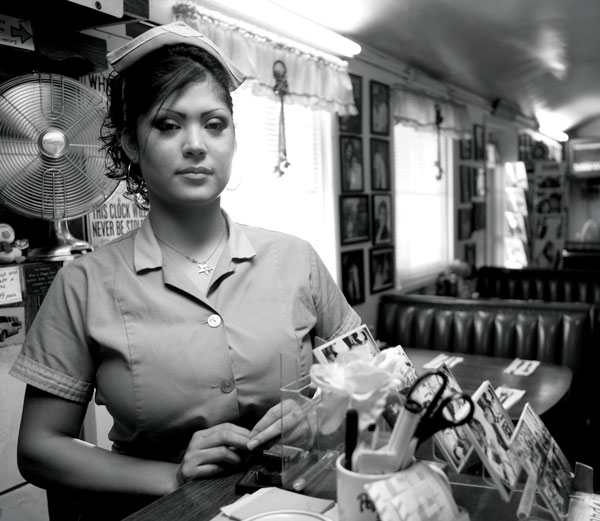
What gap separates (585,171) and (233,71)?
9.89 m

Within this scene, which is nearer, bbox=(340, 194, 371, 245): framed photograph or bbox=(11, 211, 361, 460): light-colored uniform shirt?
bbox=(11, 211, 361, 460): light-colored uniform shirt

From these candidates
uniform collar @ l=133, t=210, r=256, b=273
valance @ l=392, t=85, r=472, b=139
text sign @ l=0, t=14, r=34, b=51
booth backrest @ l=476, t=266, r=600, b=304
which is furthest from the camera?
booth backrest @ l=476, t=266, r=600, b=304

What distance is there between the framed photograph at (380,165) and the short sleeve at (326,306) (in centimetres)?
330

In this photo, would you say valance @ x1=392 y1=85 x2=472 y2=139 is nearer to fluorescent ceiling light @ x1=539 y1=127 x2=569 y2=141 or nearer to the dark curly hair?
the dark curly hair

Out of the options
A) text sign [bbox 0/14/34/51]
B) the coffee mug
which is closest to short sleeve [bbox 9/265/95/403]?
the coffee mug

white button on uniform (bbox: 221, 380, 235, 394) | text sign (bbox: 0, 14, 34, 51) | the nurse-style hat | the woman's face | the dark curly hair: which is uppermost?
text sign (bbox: 0, 14, 34, 51)

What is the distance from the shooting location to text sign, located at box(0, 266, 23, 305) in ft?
6.29

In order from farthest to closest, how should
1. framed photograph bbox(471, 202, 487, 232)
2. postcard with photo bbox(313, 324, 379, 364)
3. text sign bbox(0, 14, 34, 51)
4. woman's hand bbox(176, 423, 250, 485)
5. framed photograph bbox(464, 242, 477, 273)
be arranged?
1. framed photograph bbox(471, 202, 487, 232)
2. framed photograph bbox(464, 242, 477, 273)
3. text sign bbox(0, 14, 34, 51)
4. woman's hand bbox(176, 423, 250, 485)
5. postcard with photo bbox(313, 324, 379, 364)

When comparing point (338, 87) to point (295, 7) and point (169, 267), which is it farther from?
point (169, 267)

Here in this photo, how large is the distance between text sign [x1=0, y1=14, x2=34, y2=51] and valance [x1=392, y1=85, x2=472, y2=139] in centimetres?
347

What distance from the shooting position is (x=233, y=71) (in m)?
1.34

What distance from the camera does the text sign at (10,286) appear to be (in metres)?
1.92

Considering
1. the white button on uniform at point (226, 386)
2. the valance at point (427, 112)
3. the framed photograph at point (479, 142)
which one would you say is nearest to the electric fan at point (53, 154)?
the white button on uniform at point (226, 386)

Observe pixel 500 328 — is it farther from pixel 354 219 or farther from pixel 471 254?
pixel 471 254
